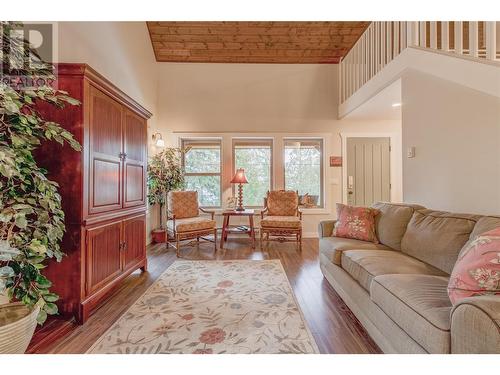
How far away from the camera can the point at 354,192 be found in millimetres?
5129

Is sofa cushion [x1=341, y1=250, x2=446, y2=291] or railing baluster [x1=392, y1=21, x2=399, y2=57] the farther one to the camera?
railing baluster [x1=392, y1=21, x2=399, y2=57]

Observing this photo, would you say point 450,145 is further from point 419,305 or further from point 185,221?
point 185,221

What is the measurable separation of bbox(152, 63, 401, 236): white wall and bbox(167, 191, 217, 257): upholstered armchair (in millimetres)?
1463

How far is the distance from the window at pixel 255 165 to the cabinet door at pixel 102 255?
3.09m

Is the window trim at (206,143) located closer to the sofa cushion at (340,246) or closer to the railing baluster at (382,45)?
the sofa cushion at (340,246)

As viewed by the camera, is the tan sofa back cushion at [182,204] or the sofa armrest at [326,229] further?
the tan sofa back cushion at [182,204]

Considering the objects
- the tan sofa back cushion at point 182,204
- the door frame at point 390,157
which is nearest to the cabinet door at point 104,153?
the tan sofa back cushion at point 182,204

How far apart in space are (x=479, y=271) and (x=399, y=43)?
2997 millimetres

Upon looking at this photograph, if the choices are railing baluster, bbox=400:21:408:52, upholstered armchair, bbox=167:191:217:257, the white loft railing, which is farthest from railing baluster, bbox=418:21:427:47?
upholstered armchair, bbox=167:191:217:257

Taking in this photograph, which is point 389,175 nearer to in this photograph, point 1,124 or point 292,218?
point 292,218

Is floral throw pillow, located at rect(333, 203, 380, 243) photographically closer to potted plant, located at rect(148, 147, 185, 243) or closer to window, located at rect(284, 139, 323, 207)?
window, located at rect(284, 139, 323, 207)

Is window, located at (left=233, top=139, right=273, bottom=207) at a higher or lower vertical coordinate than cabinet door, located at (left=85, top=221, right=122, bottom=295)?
higher

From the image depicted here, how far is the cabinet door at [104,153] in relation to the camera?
6.73 ft

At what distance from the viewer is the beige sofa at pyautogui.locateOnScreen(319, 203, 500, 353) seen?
996 mm
